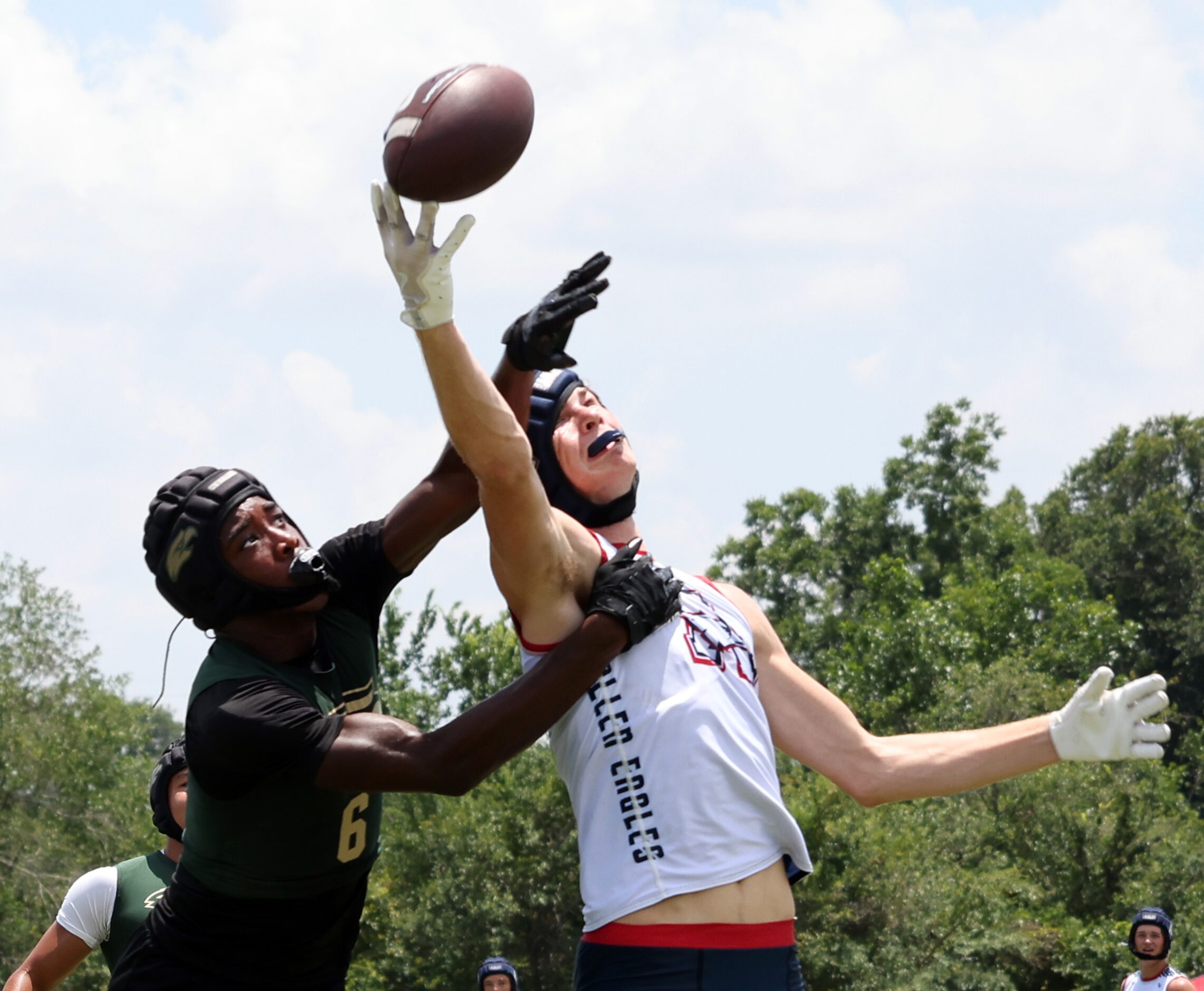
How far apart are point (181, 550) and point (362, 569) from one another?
0.52m

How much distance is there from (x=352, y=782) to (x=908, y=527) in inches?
1727

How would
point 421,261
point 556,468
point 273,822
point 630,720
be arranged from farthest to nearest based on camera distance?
point 556,468, point 273,822, point 630,720, point 421,261

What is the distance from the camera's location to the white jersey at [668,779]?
344 cm

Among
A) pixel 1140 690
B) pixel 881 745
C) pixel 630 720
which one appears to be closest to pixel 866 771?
pixel 881 745

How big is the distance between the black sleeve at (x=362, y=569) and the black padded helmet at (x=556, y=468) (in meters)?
0.51

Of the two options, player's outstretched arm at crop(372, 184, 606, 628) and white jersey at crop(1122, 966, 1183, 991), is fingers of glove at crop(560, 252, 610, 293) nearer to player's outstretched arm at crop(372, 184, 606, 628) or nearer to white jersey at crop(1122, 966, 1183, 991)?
player's outstretched arm at crop(372, 184, 606, 628)

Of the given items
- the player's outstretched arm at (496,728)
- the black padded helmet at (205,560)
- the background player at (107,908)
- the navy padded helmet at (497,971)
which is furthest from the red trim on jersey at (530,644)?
the navy padded helmet at (497,971)

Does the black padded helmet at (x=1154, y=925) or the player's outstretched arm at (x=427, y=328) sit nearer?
the player's outstretched arm at (x=427, y=328)

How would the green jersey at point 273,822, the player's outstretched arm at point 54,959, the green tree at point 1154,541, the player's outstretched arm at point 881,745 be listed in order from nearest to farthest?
1. the green jersey at point 273,822
2. the player's outstretched arm at point 881,745
3. the player's outstretched arm at point 54,959
4. the green tree at point 1154,541

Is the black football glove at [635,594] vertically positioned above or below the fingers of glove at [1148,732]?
above

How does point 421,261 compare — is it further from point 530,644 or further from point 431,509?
point 431,509

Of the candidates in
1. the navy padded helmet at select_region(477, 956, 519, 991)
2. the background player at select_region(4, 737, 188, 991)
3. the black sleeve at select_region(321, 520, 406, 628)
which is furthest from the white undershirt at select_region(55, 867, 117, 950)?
the navy padded helmet at select_region(477, 956, 519, 991)

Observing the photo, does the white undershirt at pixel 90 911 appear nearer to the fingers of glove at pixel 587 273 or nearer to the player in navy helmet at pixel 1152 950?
the fingers of glove at pixel 587 273

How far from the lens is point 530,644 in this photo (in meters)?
3.58
